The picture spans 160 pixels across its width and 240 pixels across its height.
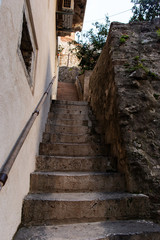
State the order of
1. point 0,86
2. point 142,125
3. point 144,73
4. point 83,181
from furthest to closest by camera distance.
Answer: point 144,73
point 142,125
point 83,181
point 0,86

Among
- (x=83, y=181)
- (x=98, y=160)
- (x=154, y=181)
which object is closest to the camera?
(x=154, y=181)

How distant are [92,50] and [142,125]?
6736 millimetres

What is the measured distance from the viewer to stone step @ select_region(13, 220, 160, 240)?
1.42m

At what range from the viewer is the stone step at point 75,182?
2031mm

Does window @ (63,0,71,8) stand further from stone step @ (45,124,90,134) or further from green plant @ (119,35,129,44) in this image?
stone step @ (45,124,90,134)

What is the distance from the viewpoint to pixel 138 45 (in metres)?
3.24

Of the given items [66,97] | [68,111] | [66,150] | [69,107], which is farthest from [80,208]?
[66,97]

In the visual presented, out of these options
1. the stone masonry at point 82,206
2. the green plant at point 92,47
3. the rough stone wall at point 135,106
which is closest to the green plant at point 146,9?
the green plant at point 92,47

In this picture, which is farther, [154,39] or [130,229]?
[154,39]

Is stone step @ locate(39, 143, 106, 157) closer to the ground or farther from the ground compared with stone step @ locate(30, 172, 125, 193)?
farther from the ground

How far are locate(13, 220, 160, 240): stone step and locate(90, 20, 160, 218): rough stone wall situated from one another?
409 mm

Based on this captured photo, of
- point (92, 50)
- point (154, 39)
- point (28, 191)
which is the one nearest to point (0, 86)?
point (28, 191)

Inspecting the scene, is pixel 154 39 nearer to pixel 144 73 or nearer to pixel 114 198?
pixel 144 73

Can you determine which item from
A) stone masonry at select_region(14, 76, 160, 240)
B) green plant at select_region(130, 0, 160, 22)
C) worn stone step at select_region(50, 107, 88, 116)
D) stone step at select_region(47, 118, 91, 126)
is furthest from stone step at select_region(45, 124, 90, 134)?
green plant at select_region(130, 0, 160, 22)
